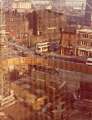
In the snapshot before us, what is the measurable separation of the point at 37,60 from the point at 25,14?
258mm

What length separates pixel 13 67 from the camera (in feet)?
5.50

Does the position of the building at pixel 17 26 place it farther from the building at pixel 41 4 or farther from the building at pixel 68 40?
the building at pixel 68 40

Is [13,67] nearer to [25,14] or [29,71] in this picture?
[29,71]

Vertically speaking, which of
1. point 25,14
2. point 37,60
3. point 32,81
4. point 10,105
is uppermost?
point 25,14

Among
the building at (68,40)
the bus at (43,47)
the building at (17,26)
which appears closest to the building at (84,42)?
the building at (68,40)

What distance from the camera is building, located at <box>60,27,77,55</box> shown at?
159cm

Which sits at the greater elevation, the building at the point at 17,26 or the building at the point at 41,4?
the building at the point at 41,4

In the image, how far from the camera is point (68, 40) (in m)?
1.61

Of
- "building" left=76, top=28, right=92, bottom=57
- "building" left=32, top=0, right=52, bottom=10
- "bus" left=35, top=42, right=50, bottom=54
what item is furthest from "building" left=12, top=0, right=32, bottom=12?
"building" left=76, top=28, right=92, bottom=57

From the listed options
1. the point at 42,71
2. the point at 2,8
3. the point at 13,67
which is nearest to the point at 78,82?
the point at 42,71

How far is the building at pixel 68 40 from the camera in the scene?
1.59 m

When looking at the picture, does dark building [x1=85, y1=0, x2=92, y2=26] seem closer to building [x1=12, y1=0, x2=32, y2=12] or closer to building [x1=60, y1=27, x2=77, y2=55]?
building [x1=60, y1=27, x2=77, y2=55]

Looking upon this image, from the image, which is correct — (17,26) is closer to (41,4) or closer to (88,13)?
(41,4)

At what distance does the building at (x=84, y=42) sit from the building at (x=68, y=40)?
0.03 metres
